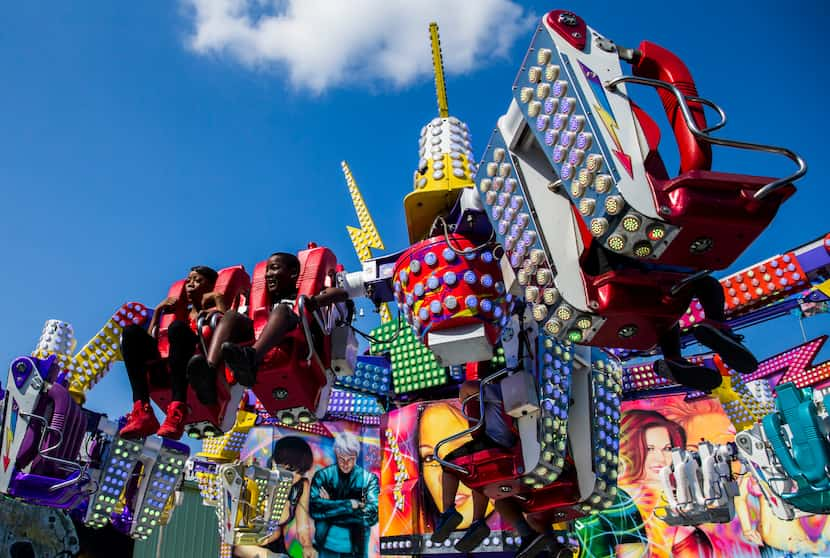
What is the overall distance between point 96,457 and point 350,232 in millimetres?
16832

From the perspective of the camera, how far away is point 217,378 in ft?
16.3

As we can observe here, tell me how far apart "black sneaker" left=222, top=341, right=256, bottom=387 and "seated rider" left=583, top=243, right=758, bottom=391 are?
6.99 ft

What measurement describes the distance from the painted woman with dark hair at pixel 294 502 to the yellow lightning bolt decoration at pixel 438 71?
16.1 meters

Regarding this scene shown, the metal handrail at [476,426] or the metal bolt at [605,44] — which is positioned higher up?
the metal bolt at [605,44]

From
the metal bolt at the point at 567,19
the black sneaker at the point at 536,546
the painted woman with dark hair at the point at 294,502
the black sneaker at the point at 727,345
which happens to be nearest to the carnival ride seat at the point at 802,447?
the black sneaker at the point at 536,546

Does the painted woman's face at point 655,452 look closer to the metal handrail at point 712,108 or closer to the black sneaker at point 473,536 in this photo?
the black sneaker at point 473,536

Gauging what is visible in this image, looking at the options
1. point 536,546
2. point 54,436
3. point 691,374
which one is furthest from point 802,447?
point 54,436

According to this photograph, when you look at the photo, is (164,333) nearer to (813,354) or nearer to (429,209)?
(429,209)

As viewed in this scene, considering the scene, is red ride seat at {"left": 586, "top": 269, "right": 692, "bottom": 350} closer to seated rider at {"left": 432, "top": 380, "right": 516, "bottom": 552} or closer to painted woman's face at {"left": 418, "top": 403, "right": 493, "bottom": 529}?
seated rider at {"left": 432, "top": 380, "right": 516, "bottom": 552}

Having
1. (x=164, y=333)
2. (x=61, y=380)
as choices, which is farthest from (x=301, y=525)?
(x=164, y=333)

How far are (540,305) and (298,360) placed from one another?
1.83m

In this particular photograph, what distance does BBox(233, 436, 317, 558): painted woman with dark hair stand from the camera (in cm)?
2048

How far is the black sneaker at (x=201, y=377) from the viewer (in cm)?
471

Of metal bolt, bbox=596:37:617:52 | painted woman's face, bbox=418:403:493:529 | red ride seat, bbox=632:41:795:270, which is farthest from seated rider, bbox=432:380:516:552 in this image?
painted woman's face, bbox=418:403:493:529
